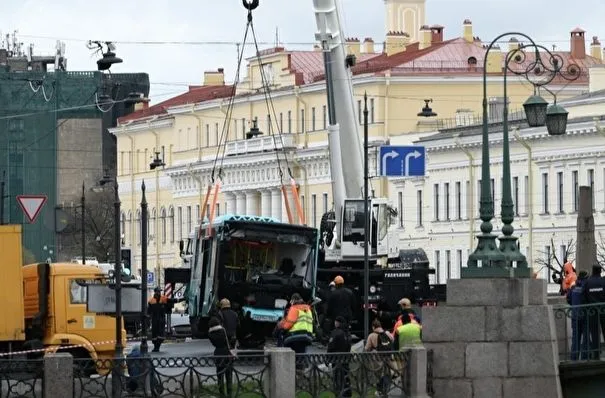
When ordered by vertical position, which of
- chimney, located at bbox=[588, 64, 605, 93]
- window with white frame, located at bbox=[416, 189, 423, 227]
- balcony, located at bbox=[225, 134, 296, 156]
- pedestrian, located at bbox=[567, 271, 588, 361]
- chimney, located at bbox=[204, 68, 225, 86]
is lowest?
pedestrian, located at bbox=[567, 271, 588, 361]

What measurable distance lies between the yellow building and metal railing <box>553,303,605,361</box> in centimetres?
7556

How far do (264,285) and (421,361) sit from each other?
18.1 meters

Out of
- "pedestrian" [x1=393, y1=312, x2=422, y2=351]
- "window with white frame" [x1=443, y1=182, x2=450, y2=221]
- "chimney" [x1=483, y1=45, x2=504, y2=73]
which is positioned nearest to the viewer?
"pedestrian" [x1=393, y1=312, x2=422, y2=351]

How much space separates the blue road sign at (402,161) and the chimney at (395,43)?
81612 mm

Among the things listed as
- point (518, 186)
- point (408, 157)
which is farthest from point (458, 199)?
point (408, 157)

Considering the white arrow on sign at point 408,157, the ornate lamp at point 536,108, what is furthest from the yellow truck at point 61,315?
the white arrow on sign at point 408,157

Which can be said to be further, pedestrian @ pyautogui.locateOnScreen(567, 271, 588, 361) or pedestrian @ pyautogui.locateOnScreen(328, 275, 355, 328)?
pedestrian @ pyautogui.locateOnScreen(328, 275, 355, 328)

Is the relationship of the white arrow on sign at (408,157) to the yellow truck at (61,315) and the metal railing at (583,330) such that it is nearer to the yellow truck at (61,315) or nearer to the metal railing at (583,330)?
the yellow truck at (61,315)

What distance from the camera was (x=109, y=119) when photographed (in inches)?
6511

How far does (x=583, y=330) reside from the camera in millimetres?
35156

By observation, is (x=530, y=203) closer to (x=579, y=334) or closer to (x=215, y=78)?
(x=215, y=78)

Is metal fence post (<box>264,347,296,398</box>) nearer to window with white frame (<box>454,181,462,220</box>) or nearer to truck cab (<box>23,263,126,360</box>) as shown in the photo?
truck cab (<box>23,263,126,360</box>)

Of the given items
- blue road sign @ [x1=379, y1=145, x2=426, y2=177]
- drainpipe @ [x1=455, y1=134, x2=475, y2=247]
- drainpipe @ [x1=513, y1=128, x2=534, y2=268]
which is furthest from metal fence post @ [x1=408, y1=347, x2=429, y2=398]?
drainpipe @ [x1=455, y1=134, x2=475, y2=247]

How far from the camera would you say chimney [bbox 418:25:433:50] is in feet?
435
